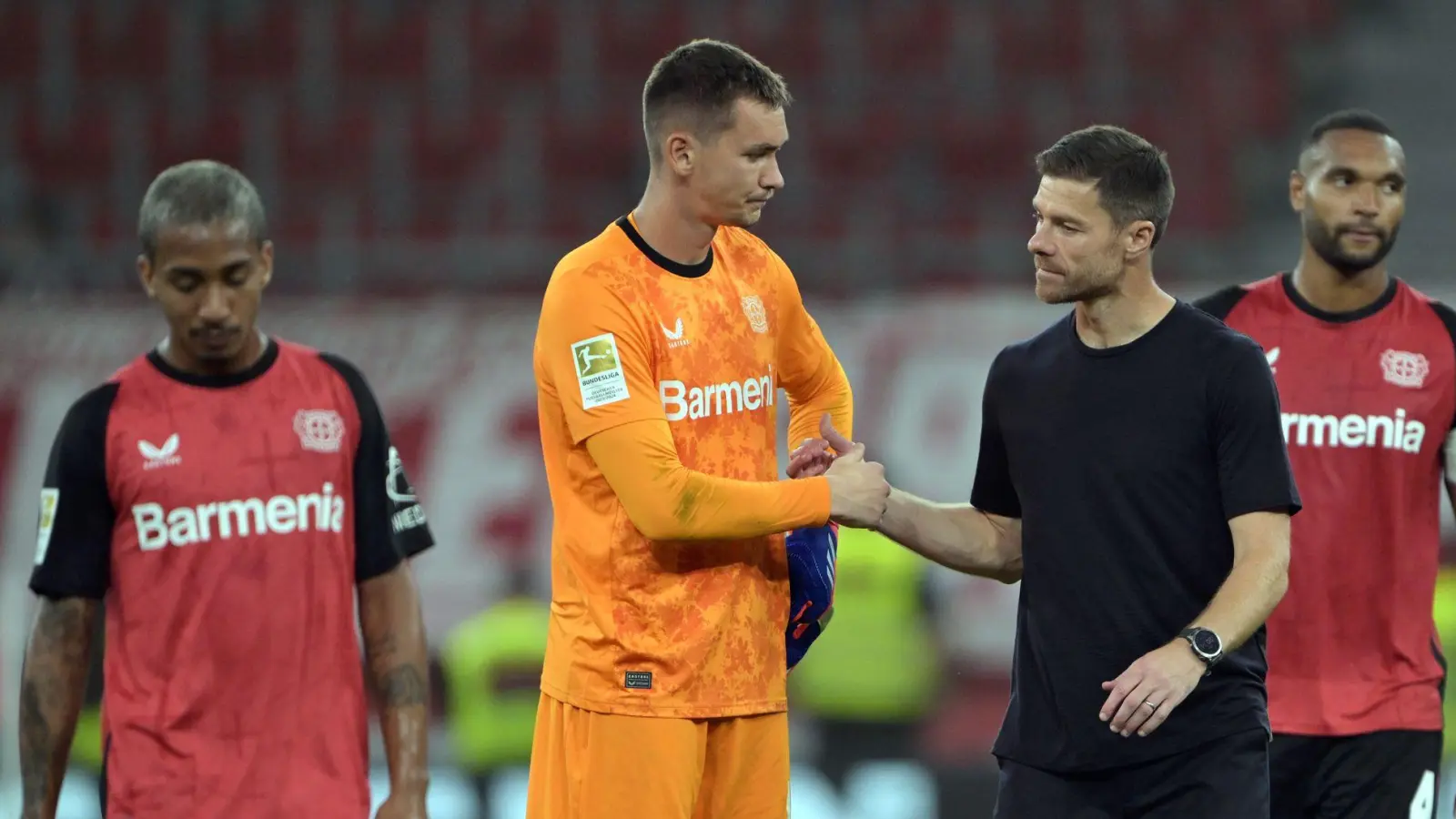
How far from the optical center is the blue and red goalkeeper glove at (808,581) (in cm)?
362

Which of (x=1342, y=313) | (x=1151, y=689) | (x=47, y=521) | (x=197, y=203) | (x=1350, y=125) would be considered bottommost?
(x=1151, y=689)

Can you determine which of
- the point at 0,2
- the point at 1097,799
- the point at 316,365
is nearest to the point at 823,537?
the point at 1097,799

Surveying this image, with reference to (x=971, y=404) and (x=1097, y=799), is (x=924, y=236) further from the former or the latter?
(x=1097, y=799)

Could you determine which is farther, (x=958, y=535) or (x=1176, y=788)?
(x=958, y=535)

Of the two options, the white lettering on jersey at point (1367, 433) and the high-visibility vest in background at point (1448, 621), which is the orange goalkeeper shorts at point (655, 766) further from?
the high-visibility vest in background at point (1448, 621)

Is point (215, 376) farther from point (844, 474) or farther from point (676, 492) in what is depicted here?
point (844, 474)

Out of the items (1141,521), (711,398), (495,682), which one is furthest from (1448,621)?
(711,398)

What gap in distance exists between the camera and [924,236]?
8.77 meters

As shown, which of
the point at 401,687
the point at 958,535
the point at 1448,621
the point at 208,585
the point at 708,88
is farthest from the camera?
the point at 1448,621

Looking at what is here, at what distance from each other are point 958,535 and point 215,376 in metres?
1.49

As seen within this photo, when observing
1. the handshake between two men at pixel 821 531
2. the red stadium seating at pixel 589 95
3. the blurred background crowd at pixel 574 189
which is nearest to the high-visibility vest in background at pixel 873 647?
the blurred background crowd at pixel 574 189

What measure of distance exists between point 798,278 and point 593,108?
1605mm

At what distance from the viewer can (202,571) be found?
3441mm

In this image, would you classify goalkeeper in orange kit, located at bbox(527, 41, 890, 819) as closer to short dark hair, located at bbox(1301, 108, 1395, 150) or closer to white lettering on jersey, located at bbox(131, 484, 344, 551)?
white lettering on jersey, located at bbox(131, 484, 344, 551)
